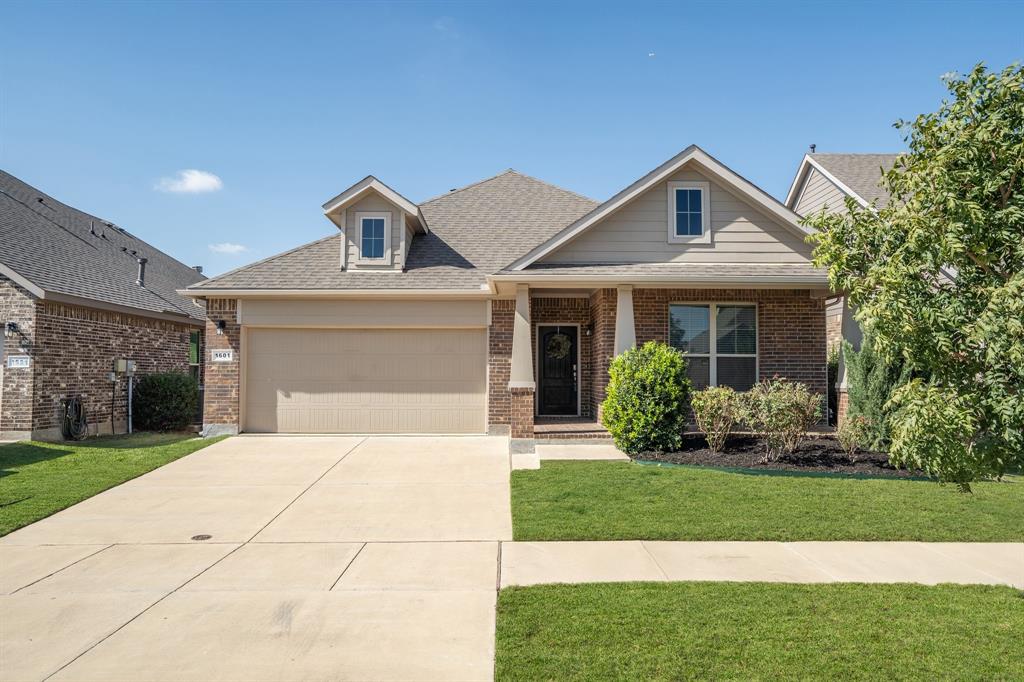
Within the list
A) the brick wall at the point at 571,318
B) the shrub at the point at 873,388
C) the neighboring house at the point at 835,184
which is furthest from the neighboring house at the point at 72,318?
Answer: the neighboring house at the point at 835,184

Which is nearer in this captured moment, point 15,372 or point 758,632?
point 758,632

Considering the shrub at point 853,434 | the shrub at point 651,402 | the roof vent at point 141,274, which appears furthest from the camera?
the roof vent at point 141,274

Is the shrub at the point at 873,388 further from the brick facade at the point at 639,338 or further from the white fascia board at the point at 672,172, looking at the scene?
the white fascia board at the point at 672,172

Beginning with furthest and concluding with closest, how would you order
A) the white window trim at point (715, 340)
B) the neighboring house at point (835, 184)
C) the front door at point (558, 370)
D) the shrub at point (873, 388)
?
the neighboring house at point (835, 184) < the front door at point (558, 370) < the white window trim at point (715, 340) < the shrub at point (873, 388)

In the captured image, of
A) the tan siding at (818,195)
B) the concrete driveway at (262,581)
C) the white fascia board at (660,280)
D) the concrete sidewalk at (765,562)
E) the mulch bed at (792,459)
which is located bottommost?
the concrete driveway at (262,581)

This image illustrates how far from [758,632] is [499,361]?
9.29 metres

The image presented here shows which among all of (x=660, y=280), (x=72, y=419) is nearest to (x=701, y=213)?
(x=660, y=280)

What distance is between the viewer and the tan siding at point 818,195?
58.5ft

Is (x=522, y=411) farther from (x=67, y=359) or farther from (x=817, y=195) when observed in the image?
(x=817, y=195)

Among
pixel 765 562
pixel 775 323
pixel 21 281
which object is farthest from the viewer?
pixel 775 323

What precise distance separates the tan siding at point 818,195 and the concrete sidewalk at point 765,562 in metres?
13.8

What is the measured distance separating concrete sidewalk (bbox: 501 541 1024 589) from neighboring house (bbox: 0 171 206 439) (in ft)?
38.6

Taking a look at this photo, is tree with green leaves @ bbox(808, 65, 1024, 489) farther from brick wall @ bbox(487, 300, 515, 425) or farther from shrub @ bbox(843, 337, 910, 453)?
brick wall @ bbox(487, 300, 515, 425)

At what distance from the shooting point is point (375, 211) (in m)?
13.8
